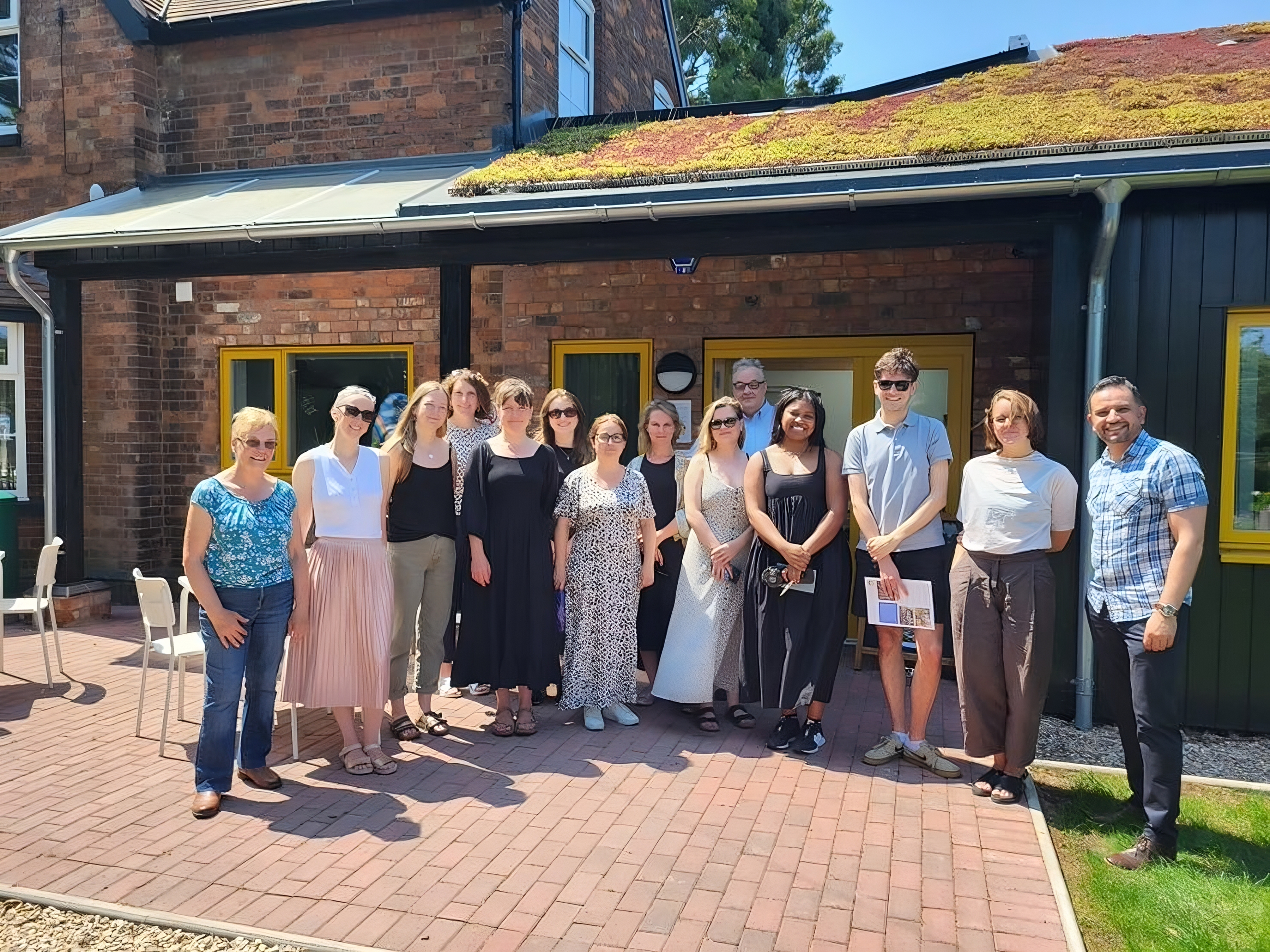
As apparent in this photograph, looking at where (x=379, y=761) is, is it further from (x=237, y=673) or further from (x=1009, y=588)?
(x=1009, y=588)

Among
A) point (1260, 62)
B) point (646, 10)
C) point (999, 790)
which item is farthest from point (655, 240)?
point (646, 10)

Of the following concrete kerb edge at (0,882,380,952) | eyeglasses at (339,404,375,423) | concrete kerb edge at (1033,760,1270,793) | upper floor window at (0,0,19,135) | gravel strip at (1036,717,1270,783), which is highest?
upper floor window at (0,0,19,135)

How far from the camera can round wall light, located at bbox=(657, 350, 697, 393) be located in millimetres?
7629

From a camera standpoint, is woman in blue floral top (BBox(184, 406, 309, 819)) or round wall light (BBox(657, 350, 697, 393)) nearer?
woman in blue floral top (BBox(184, 406, 309, 819))

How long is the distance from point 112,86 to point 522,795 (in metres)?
8.56

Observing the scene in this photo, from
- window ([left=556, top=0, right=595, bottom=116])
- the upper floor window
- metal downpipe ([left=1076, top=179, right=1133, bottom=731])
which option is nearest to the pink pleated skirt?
metal downpipe ([left=1076, top=179, right=1133, bottom=731])

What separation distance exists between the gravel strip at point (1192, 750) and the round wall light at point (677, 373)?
3777 mm

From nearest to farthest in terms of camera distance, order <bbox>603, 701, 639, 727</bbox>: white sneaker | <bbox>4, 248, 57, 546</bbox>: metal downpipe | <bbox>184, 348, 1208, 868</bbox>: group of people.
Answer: <bbox>184, 348, 1208, 868</bbox>: group of people
<bbox>603, 701, 639, 727</bbox>: white sneaker
<bbox>4, 248, 57, 546</bbox>: metal downpipe

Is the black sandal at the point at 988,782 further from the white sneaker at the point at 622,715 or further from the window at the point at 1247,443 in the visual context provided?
the window at the point at 1247,443

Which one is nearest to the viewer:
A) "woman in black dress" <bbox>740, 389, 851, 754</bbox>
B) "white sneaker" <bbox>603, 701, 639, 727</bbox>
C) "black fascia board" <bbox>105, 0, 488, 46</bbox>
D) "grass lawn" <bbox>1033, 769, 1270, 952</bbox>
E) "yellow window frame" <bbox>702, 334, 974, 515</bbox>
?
"grass lawn" <bbox>1033, 769, 1270, 952</bbox>

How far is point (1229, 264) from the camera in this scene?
4.95 metres

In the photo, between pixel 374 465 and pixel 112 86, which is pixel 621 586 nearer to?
pixel 374 465

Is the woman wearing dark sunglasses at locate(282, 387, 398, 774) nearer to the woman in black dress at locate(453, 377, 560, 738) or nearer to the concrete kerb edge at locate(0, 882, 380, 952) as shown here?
the woman in black dress at locate(453, 377, 560, 738)

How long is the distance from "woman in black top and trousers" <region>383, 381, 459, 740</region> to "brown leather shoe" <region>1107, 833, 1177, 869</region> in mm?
3126
